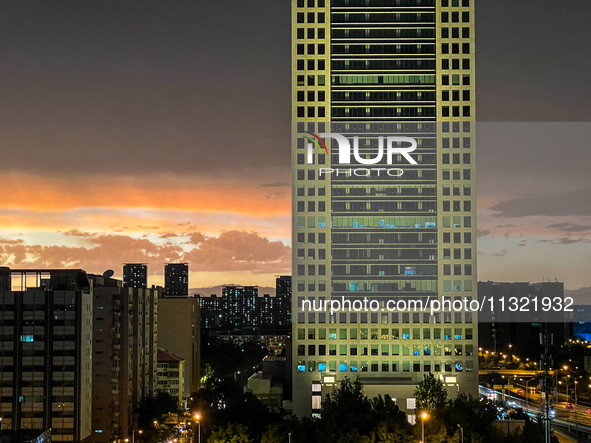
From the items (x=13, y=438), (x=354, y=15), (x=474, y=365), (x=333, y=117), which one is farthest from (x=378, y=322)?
(x=13, y=438)

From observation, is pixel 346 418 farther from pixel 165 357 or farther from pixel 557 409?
pixel 165 357

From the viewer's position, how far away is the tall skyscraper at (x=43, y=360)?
96.3m

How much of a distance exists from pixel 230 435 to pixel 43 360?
2848 centimetres

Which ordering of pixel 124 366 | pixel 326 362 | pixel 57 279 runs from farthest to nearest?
pixel 326 362 → pixel 124 366 → pixel 57 279

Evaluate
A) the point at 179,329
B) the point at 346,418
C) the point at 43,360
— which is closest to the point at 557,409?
the point at 346,418

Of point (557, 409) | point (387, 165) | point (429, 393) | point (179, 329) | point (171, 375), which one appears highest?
point (387, 165)

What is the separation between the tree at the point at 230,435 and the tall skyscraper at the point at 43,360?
24.0 metres

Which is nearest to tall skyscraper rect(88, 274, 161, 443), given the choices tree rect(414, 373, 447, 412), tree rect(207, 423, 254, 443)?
tree rect(207, 423, 254, 443)

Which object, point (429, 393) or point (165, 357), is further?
point (165, 357)

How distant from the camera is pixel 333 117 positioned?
129875 millimetres

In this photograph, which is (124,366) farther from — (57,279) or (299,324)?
(299,324)

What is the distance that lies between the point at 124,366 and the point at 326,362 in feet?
102

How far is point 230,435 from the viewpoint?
3152 inches

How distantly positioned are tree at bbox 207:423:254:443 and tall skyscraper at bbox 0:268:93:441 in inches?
944
